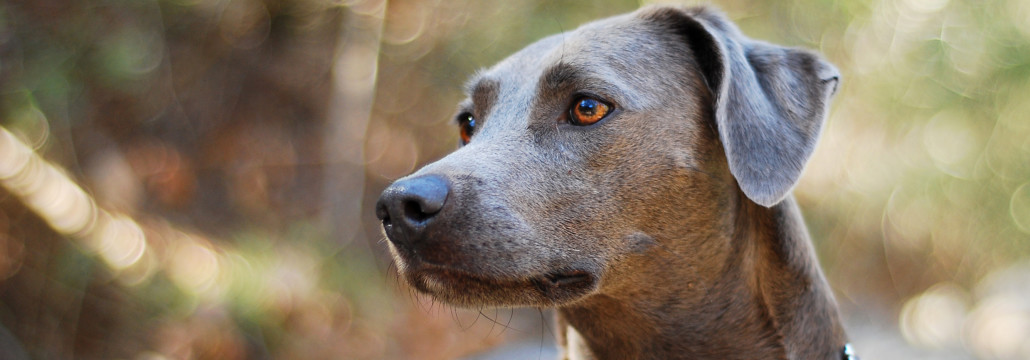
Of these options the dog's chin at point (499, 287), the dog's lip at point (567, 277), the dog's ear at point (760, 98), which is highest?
the dog's ear at point (760, 98)

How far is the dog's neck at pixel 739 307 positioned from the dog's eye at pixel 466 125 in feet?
2.72

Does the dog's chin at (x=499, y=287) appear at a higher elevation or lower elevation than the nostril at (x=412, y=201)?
lower

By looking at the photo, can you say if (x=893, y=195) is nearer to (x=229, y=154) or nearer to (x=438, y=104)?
(x=438, y=104)

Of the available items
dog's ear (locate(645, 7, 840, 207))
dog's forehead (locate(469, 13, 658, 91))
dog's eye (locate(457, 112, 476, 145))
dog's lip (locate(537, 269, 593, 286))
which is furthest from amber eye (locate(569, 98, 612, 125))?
dog's eye (locate(457, 112, 476, 145))

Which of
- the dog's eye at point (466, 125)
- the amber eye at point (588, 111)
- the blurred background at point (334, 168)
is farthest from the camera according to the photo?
the blurred background at point (334, 168)

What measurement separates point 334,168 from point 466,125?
3.83 m

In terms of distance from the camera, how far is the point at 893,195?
25.5ft

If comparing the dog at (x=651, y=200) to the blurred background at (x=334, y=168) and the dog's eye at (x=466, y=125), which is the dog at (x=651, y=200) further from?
the blurred background at (x=334, y=168)

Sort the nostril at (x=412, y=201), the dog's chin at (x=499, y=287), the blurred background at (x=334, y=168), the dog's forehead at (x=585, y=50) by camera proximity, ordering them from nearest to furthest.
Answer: the nostril at (x=412, y=201)
the dog's chin at (x=499, y=287)
the dog's forehead at (x=585, y=50)
the blurred background at (x=334, y=168)

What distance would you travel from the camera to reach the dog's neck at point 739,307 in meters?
2.26

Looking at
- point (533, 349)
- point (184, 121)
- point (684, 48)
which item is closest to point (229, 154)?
point (184, 121)

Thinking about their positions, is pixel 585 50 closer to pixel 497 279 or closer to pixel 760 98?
pixel 760 98

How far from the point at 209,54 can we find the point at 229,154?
33.5 inches

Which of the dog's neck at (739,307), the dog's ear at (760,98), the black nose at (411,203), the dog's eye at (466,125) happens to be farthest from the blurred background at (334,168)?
the black nose at (411,203)
